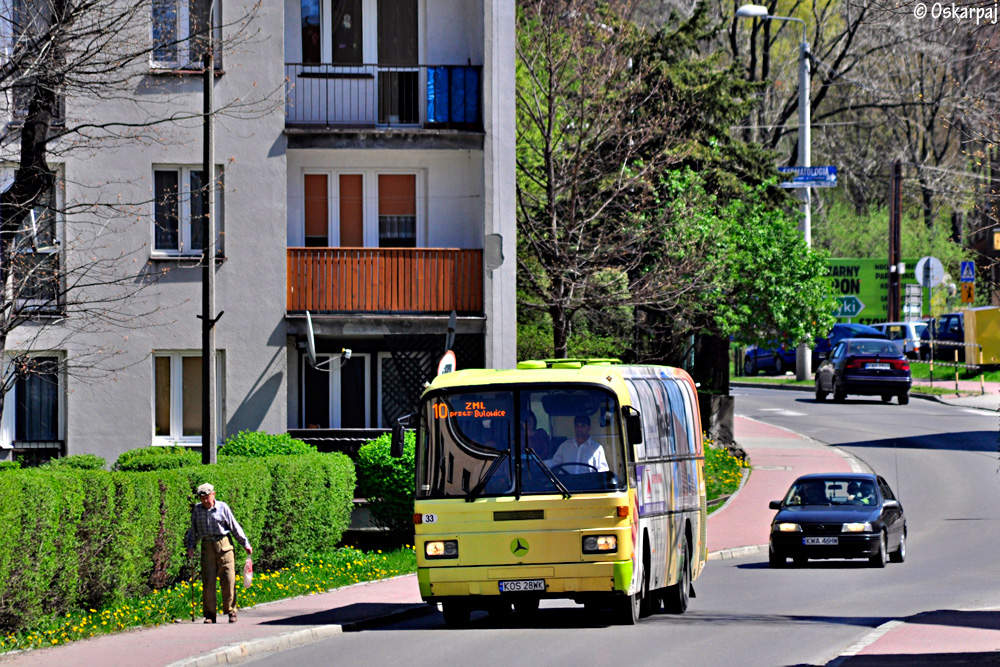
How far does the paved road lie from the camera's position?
1384cm

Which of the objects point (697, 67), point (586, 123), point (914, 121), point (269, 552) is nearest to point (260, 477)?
point (269, 552)

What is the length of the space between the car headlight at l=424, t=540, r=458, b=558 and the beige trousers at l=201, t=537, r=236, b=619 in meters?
2.93

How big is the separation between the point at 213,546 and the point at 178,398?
12298mm

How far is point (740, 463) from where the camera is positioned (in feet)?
122

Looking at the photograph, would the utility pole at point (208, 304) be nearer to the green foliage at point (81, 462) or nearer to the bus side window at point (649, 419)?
the green foliage at point (81, 462)

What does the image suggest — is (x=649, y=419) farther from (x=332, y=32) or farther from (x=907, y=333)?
(x=907, y=333)

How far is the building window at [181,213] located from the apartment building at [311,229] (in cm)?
4

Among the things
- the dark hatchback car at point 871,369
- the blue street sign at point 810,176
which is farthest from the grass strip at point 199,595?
the dark hatchback car at point 871,369

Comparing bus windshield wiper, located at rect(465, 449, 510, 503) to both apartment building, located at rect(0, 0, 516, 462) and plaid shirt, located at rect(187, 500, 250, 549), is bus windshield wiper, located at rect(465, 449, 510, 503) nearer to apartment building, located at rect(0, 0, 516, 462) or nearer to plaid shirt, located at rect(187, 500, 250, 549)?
plaid shirt, located at rect(187, 500, 250, 549)

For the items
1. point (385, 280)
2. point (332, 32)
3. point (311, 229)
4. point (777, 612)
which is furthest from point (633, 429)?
point (332, 32)

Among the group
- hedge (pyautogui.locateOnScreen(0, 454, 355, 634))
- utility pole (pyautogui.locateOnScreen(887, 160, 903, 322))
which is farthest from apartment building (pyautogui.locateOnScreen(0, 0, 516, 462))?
utility pole (pyautogui.locateOnScreen(887, 160, 903, 322))

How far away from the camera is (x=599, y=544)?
1445cm

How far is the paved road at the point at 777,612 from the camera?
1384 centimetres

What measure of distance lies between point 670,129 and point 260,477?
58.7 feet
